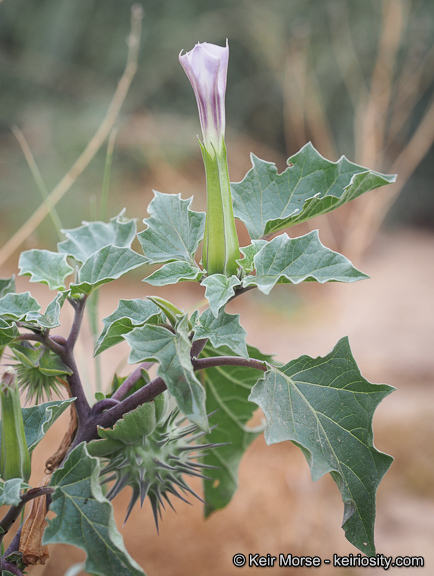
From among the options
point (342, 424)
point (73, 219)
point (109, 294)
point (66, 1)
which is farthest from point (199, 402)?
point (66, 1)

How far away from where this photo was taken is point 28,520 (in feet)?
1.01

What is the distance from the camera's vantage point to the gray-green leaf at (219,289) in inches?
10.5

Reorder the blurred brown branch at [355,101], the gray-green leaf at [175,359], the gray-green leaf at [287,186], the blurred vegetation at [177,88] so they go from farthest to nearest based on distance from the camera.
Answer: the blurred vegetation at [177,88], the blurred brown branch at [355,101], the gray-green leaf at [287,186], the gray-green leaf at [175,359]

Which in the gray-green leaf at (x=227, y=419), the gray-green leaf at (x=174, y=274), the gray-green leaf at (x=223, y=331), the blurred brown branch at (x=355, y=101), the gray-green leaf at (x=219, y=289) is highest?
the blurred brown branch at (x=355, y=101)

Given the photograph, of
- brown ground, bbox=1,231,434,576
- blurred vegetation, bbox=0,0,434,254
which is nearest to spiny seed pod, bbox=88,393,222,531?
brown ground, bbox=1,231,434,576

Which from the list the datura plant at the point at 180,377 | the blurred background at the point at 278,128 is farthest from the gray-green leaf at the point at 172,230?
the blurred background at the point at 278,128

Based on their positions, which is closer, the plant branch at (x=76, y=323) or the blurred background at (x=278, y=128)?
the plant branch at (x=76, y=323)

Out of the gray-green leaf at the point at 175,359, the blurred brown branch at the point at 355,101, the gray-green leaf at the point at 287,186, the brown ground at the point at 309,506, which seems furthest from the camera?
the blurred brown branch at the point at 355,101

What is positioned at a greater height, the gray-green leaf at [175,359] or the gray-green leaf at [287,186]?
the gray-green leaf at [287,186]

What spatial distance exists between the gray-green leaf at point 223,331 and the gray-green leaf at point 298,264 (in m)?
0.02

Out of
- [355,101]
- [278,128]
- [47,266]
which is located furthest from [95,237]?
[278,128]

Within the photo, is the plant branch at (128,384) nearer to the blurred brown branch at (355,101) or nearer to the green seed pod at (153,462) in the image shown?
the green seed pod at (153,462)

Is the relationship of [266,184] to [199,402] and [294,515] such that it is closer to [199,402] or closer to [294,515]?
[199,402]

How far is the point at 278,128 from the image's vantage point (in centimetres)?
277
